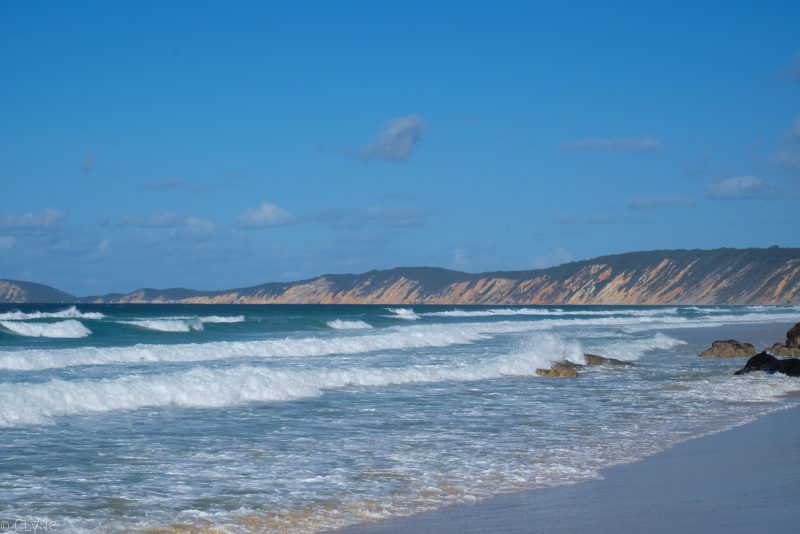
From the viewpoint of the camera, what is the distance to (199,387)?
657 inches

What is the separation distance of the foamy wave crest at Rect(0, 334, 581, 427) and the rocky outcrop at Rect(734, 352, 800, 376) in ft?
19.1

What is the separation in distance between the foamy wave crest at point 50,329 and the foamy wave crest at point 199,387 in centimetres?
2683

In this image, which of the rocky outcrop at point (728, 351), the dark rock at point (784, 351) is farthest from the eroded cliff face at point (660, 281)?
the rocky outcrop at point (728, 351)

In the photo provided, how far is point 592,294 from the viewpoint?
550 ft

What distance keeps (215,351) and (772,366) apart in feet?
57.5

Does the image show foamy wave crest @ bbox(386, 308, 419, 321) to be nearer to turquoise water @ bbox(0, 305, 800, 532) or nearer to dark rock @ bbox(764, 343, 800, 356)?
dark rock @ bbox(764, 343, 800, 356)

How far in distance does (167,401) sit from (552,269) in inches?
7030

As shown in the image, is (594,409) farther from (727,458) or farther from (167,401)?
(167,401)

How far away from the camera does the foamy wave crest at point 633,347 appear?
29727mm

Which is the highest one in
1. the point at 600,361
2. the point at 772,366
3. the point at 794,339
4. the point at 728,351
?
the point at 794,339

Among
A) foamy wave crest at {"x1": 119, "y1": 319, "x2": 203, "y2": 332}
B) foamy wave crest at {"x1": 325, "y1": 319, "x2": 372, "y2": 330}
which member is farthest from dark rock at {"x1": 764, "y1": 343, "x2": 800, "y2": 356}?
foamy wave crest at {"x1": 119, "y1": 319, "x2": 203, "y2": 332}

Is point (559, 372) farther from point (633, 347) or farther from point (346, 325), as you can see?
point (346, 325)

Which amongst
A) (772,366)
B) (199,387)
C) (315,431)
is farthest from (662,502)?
(772,366)

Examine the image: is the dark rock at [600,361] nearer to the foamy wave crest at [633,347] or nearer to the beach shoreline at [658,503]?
the foamy wave crest at [633,347]
